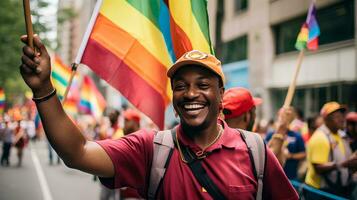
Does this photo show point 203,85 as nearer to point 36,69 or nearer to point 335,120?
point 36,69

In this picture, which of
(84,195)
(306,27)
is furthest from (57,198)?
(306,27)

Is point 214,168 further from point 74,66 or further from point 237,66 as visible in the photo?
point 237,66

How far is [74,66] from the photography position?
12.3ft

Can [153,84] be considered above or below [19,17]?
below

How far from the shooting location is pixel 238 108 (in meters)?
4.05

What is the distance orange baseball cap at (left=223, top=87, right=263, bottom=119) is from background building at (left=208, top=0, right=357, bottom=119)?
20.7ft

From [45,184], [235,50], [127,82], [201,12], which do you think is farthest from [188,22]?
[235,50]

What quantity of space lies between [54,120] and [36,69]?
0.23m

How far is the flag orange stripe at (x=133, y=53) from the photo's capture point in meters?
4.25

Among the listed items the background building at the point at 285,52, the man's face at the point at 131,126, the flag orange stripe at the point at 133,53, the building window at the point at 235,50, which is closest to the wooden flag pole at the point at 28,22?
the flag orange stripe at the point at 133,53

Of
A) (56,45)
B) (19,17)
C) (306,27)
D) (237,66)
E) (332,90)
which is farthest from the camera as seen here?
(56,45)

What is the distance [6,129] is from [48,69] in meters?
18.1

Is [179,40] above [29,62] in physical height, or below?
above

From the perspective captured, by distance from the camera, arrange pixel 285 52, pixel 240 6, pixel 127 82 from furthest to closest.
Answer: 1. pixel 240 6
2. pixel 285 52
3. pixel 127 82
